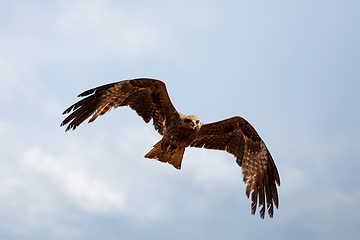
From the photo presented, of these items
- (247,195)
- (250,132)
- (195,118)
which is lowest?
(247,195)

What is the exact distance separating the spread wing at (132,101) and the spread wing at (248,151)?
120 cm

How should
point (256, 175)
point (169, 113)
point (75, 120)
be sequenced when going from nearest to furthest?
point (75, 120)
point (169, 113)
point (256, 175)

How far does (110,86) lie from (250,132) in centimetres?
380

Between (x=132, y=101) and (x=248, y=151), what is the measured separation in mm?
3340

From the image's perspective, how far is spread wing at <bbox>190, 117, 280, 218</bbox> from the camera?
1138 centimetres

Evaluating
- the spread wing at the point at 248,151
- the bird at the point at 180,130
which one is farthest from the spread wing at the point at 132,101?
the spread wing at the point at 248,151

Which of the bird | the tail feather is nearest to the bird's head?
the bird

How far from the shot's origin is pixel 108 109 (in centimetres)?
1048

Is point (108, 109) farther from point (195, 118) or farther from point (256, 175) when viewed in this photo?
point (256, 175)

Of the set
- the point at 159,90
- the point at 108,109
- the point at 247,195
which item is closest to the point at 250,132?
the point at 247,195

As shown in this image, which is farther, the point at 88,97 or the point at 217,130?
the point at 217,130

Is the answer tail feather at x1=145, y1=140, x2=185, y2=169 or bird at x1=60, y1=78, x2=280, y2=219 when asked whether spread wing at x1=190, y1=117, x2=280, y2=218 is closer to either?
bird at x1=60, y1=78, x2=280, y2=219

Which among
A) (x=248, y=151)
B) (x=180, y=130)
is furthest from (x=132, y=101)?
(x=248, y=151)

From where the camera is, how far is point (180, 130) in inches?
400
